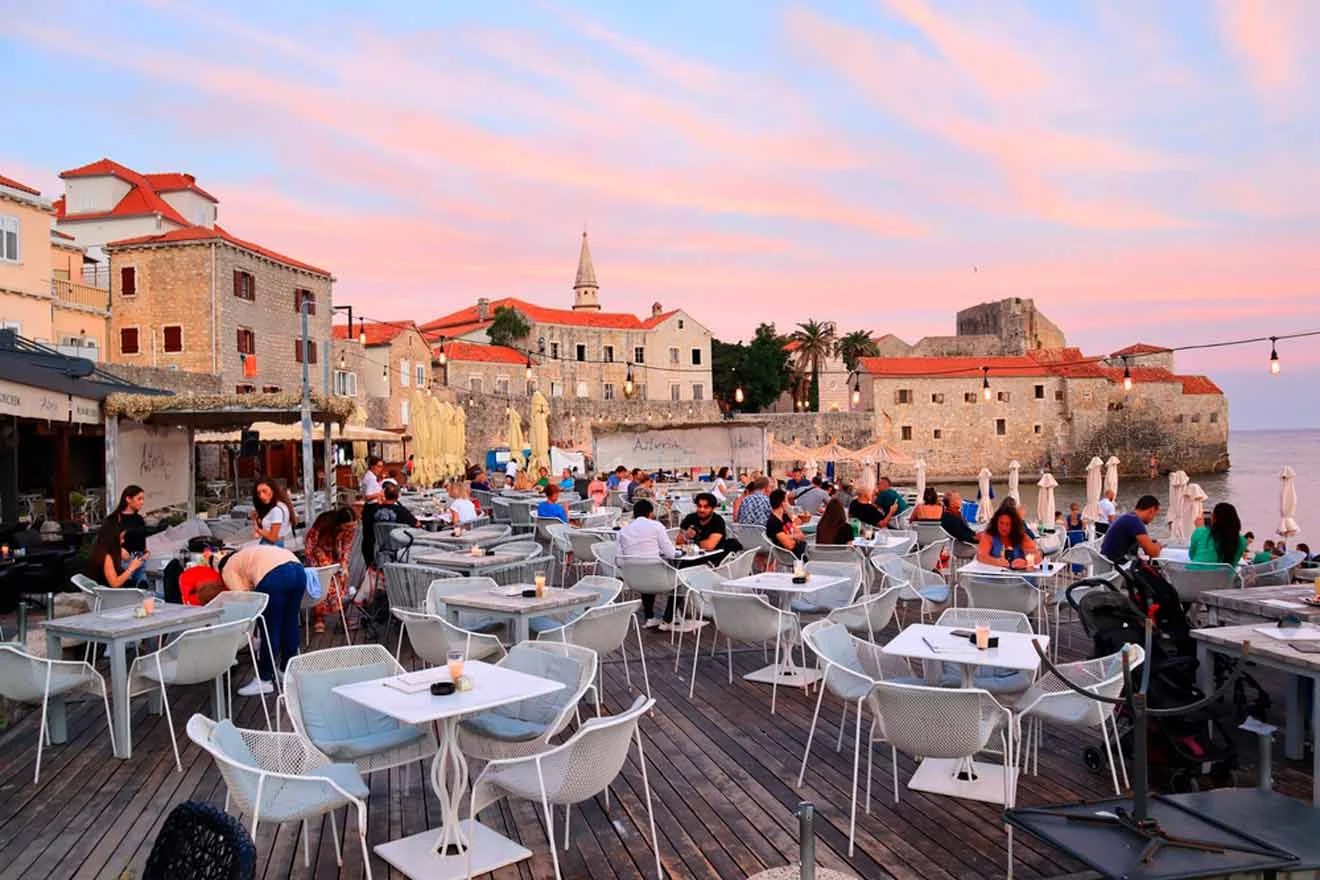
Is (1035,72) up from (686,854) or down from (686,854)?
up

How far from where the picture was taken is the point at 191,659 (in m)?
5.49

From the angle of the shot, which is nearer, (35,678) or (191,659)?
(35,678)

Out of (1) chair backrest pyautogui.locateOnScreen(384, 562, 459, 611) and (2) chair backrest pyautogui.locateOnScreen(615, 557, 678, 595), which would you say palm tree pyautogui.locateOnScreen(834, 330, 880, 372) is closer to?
(2) chair backrest pyautogui.locateOnScreen(615, 557, 678, 595)

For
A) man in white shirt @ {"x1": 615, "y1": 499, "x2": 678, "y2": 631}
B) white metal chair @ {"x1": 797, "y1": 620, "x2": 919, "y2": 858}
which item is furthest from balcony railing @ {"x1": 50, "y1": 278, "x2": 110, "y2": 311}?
white metal chair @ {"x1": 797, "y1": 620, "x2": 919, "y2": 858}

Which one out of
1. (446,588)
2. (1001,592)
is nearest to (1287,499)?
(1001,592)

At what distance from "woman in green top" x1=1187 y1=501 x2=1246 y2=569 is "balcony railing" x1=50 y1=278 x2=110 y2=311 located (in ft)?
113

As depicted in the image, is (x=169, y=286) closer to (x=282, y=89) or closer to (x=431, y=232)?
(x=431, y=232)

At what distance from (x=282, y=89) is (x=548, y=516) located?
1083 centimetres

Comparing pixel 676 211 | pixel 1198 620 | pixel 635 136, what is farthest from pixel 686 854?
pixel 676 211

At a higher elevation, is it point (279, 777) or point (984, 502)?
point (279, 777)

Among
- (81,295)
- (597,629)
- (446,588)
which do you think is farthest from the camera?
(81,295)

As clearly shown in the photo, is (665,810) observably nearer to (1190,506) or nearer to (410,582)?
(410,582)

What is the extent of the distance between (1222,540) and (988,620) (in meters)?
3.26

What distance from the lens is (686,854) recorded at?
413 cm
